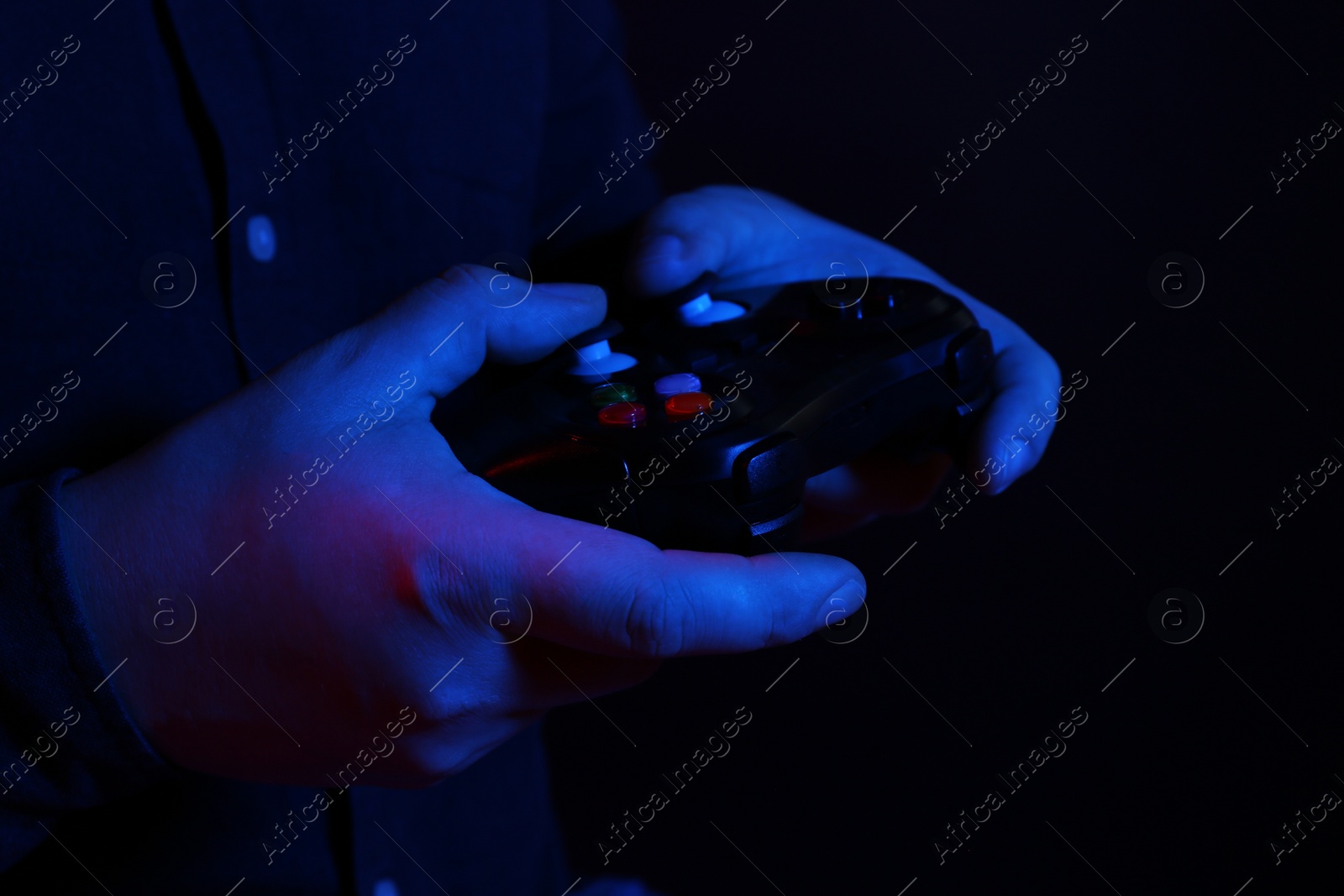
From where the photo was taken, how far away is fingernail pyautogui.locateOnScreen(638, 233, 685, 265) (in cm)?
54

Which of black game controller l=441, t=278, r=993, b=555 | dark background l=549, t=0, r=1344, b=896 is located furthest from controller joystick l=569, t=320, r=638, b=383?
dark background l=549, t=0, r=1344, b=896

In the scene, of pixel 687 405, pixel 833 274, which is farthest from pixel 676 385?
pixel 833 274

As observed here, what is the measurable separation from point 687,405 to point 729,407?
0.02 metres

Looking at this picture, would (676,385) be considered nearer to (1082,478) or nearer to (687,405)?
(687,405)

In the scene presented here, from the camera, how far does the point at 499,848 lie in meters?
0.69

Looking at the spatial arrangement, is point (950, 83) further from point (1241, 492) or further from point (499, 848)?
point (499, 848)

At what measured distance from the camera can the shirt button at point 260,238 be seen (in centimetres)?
50

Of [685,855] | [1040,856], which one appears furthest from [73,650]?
[1040,856]

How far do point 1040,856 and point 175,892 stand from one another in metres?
0.73

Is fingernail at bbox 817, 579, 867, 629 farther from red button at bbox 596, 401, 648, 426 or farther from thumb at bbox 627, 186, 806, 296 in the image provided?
thumb at bbox 627, 186, 806, 296

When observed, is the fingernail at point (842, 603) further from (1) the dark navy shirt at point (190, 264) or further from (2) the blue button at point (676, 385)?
(1) the dark navy shirt at point (190, 264)

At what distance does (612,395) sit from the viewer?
0.42 meters

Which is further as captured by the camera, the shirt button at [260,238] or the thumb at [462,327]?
the shirt button at [260,238]

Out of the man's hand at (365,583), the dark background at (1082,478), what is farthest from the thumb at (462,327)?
the dark background at (1082,478)
